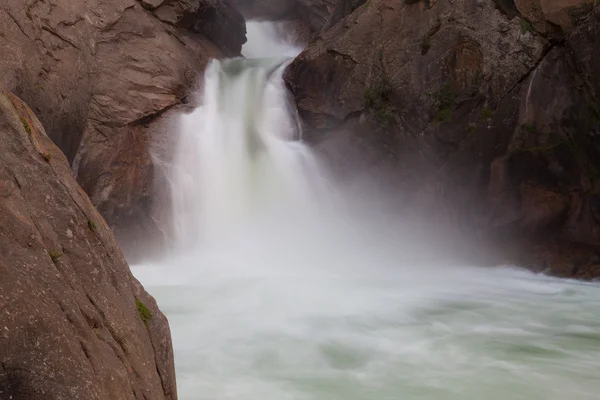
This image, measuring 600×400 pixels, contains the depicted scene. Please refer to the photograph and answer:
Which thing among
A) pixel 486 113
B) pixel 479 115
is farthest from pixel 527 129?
pixel 479 115

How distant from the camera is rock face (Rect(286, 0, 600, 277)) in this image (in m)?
11.0

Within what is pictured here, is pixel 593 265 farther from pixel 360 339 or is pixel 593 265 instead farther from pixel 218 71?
pixel 218 71

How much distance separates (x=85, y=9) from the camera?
1291 centimetres

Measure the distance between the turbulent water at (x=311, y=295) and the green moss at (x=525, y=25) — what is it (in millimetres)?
5300

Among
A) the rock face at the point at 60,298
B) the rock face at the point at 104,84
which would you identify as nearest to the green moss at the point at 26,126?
the rock face at the point at 60,298

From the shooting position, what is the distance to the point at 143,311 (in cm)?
421

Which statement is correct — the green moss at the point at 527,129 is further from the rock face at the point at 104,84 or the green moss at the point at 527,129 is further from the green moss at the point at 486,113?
the rock face at the point at 104,84

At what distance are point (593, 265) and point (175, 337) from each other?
28.8ft

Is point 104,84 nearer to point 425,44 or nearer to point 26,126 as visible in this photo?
point 425,44

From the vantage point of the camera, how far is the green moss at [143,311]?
415 cm

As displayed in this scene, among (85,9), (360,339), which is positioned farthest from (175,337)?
(85,9)

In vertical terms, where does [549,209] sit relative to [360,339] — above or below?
above

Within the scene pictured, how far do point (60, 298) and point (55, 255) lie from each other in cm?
36

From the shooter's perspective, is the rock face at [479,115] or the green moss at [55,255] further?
the rock face at [479,115]
